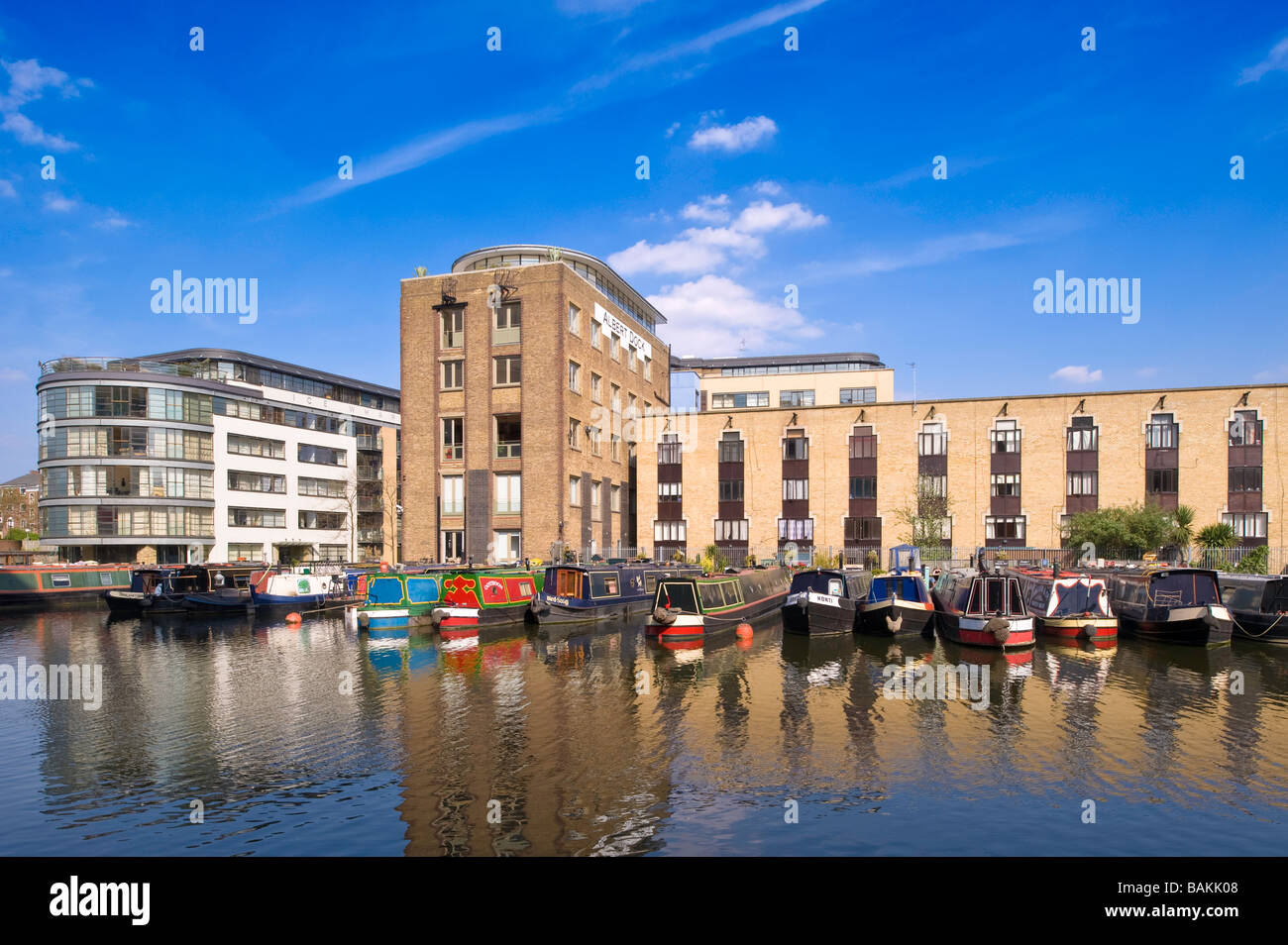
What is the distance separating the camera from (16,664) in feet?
89.0

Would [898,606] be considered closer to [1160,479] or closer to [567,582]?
[567,582]

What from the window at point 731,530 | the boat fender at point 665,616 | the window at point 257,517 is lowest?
the boat fender at point 665,616

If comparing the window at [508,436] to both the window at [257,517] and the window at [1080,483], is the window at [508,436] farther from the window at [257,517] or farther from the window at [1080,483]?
the window at [1080,483]

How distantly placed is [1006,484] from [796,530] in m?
15.9

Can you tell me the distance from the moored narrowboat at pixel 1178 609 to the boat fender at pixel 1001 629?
24.7 feet

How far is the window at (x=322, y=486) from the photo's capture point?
77.6m

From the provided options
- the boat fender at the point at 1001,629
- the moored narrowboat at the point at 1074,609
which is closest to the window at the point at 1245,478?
the moored narrowboat at the point at 1074,609

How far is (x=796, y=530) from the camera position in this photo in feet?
201

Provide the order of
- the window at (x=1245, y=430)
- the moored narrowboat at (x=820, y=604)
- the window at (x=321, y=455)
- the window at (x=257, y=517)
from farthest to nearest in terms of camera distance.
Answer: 1. the window at (x=321, y=455)
2. the window at (x=257, y=517)
3. the window at (x=1245, y=430)
4. the moored narrowboat at (x=820, y=604)

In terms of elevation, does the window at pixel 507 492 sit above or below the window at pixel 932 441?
below

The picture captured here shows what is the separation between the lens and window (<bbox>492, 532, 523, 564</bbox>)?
53.2 meters

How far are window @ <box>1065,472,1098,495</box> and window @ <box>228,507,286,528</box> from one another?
6910 centimetres

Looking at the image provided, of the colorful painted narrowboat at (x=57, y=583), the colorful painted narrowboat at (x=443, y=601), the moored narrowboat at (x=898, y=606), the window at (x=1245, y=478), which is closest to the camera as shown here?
the moored narrowboat at (x=898, y=606)
